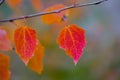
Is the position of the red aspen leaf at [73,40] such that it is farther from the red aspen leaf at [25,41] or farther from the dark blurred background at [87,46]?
the dark blurred background at [87,46]

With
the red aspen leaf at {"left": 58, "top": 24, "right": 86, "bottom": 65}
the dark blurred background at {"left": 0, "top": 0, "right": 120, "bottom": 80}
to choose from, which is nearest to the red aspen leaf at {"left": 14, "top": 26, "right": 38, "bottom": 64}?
the red aspen leaf at {"left": 58, "top": 24, "right": 86, "bottom": 65}

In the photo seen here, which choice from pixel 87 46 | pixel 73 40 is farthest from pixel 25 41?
pixel 87 46

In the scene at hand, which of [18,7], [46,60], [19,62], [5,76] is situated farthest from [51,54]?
[5,76]

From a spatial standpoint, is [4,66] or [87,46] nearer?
[4,66]

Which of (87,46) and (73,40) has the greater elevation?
(73,40)

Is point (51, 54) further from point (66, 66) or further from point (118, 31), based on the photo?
point (118, 31)

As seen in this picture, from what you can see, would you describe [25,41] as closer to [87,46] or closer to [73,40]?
[73,40]
